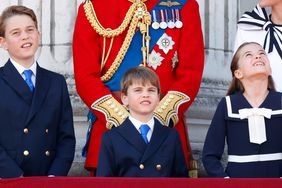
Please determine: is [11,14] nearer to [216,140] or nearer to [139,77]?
[139,77]

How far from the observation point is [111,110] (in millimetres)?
5910

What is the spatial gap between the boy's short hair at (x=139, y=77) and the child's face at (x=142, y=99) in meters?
0.02

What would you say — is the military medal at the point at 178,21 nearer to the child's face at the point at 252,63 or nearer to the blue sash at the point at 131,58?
the blue sash at the point at 131,58

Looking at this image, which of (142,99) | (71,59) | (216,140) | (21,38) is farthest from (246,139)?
(71,59)

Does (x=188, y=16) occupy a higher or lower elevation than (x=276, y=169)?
higher

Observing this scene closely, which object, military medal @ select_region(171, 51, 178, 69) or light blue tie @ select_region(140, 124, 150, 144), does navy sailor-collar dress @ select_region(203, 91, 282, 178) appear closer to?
light blue tie @ select_region(140, 124, 150, 144)

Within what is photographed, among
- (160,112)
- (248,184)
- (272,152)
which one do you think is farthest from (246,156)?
(248,184)

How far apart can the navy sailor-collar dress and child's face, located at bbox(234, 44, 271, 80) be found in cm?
14

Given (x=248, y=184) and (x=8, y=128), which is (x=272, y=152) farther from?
(x=8, y=128)

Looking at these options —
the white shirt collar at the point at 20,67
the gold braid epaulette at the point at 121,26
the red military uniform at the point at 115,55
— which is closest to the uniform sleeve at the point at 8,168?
the white shirt collar at the point at 20,67

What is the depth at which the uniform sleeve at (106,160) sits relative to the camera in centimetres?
555

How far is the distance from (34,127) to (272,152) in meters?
1.32

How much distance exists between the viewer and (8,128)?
5660mm

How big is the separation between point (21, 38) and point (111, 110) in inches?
25.8
